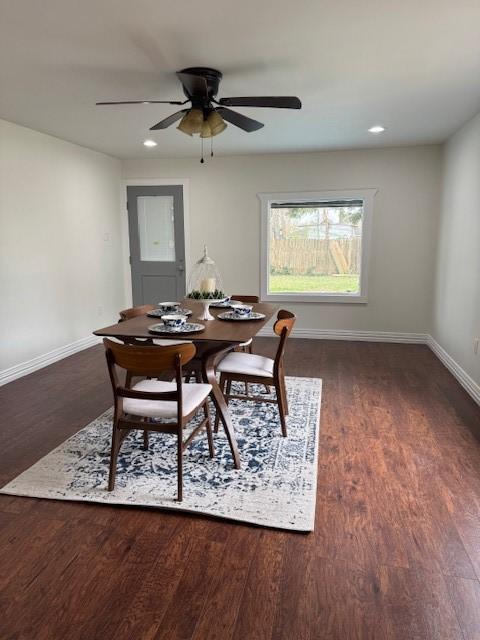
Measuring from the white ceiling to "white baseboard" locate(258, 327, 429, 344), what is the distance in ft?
8.17

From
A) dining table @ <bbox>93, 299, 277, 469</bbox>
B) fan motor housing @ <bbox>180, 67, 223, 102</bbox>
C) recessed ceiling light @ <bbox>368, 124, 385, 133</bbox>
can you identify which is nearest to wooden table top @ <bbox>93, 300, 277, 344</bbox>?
dining table @ <bbox>93, 299, 277, 469</bbox>

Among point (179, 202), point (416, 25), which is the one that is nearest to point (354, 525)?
point (416, 25)

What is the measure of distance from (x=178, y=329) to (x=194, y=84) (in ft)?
4.88

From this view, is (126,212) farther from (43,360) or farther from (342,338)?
(342,338)

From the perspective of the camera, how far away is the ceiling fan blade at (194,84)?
250 cm

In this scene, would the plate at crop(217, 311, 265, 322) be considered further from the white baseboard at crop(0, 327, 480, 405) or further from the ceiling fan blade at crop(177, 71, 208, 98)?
the white baseboard at crop(0, 327, 480, 405)

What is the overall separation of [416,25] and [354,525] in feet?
8.19

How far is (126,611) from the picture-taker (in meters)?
1.54

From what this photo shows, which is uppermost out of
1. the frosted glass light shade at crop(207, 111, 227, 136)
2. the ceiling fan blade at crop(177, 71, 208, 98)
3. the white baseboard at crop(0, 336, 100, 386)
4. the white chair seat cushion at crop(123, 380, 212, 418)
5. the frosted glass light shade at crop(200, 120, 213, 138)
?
the ceiling fan blade at crop(177, 71, 208, 98)

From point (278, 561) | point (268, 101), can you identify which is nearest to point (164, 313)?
point (268, 101)

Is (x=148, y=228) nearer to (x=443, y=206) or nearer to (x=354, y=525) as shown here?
(x=443, y=206)

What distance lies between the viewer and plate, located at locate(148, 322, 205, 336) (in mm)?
2539

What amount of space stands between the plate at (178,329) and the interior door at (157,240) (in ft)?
10.9

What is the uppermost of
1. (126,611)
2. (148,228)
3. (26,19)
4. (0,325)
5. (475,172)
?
(26,19)
